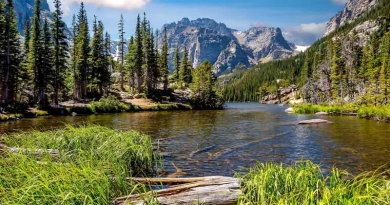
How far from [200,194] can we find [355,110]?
171 ft

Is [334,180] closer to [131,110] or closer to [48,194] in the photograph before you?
[48,194]

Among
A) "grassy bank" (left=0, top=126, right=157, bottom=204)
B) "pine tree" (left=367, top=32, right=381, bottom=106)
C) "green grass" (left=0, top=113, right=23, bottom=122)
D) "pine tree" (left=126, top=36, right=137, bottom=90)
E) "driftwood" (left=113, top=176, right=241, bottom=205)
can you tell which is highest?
"pine tree" (left=126, top=36, right=137, bottom=90)

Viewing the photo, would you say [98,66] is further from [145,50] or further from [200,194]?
[200,194]

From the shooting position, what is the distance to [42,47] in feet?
174

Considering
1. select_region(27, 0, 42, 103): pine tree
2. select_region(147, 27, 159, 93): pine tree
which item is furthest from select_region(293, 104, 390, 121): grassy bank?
select_region(27, 0, 42, 103): pine tree

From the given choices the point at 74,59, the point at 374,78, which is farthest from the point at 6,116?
the point at 374,78

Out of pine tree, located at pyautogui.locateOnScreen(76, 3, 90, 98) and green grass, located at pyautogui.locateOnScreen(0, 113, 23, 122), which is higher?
pine tree, located at pyautogui.locateOnScreen(76, 3, 90, 98)

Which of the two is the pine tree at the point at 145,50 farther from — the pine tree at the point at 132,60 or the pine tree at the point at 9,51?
the pine tree at the point at 9,51

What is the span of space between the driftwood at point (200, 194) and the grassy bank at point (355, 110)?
128ft

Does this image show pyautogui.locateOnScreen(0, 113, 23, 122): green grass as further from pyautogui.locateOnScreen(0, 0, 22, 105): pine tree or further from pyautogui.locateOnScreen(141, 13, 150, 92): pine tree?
pyautogui.locateOnScreen(141, 13, 150, 92): pine tree

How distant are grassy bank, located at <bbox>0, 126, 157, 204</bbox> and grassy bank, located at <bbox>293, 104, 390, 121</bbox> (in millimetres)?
37584

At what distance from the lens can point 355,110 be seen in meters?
51.8

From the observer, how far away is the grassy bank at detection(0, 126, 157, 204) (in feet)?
19.1

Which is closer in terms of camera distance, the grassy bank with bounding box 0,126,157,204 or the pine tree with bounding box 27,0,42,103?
the grassy bank with bounding box 0,126,157,204
